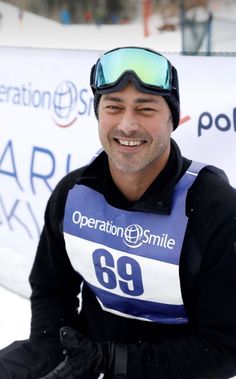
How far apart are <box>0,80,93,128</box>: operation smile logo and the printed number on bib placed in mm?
1323

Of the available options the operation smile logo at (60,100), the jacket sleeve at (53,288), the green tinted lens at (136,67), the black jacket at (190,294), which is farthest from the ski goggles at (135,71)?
the operation smile logo at (60,100)

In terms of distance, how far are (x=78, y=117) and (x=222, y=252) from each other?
5.38 feet

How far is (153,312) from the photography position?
5.67ft

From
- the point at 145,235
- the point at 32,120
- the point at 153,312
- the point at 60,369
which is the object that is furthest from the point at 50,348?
the point at 32,120

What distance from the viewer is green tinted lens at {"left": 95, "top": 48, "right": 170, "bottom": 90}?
162 cm

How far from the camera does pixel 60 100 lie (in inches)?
122

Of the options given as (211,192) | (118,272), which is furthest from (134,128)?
(118,272)

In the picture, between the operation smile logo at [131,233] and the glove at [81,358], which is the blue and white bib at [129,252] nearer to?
the operation smile logo at [131,233]

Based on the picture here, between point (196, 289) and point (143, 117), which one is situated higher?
point (143, 117)

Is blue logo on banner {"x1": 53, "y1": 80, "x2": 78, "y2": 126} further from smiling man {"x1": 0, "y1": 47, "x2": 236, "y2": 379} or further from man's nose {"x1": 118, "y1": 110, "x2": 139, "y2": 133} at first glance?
man's nose {"x1": 118, "y1": 110, "x2": 139, "y2": 133}

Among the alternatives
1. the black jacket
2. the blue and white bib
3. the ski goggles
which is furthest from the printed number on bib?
the ski goggles

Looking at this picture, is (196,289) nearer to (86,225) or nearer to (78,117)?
(86,225)

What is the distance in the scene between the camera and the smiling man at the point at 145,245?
62.3 inches

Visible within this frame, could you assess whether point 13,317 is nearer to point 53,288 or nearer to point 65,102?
point 65,102
